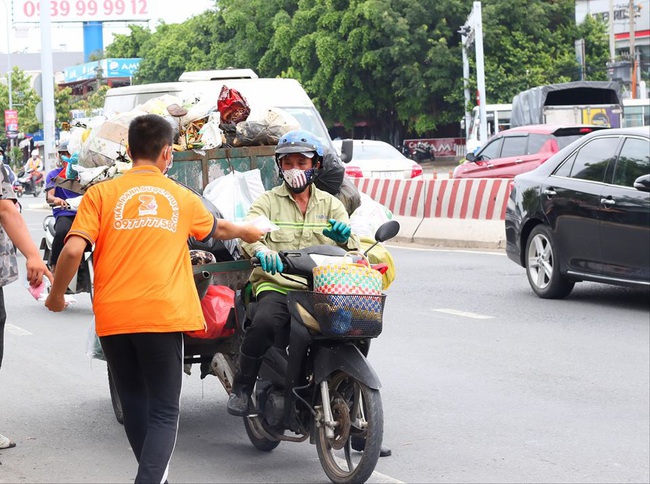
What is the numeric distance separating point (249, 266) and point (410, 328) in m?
4.32

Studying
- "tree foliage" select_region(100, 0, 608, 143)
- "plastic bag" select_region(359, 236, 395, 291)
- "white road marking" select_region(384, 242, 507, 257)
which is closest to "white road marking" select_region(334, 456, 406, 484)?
"plastic bag" select_region(359, 236, 395, 291)

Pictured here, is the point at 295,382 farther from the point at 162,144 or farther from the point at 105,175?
the point at 105,175

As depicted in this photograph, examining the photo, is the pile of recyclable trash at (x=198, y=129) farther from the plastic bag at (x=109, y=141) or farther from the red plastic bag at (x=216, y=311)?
the red plastic bag at (x=216, y=311)

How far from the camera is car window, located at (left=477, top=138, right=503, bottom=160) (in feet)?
74.3

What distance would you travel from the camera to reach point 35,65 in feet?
501

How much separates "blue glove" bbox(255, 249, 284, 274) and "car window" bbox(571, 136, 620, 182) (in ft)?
22.1

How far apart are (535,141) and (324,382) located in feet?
55.0

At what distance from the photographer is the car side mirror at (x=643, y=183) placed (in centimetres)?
1098

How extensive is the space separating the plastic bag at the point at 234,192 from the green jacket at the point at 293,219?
756 millimetres

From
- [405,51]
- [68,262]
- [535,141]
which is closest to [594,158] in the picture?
[68,262]

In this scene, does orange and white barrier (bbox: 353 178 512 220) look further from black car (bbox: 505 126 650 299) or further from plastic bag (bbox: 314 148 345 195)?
plastic bag (bbox: 314 148 345 195)

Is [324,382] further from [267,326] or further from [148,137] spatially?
[148,137]

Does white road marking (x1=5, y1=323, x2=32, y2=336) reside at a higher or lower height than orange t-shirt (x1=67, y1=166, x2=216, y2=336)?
lower

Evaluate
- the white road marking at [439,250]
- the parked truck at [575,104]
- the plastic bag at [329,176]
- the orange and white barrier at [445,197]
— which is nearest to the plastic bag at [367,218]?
the plastic bag at [329,176]
